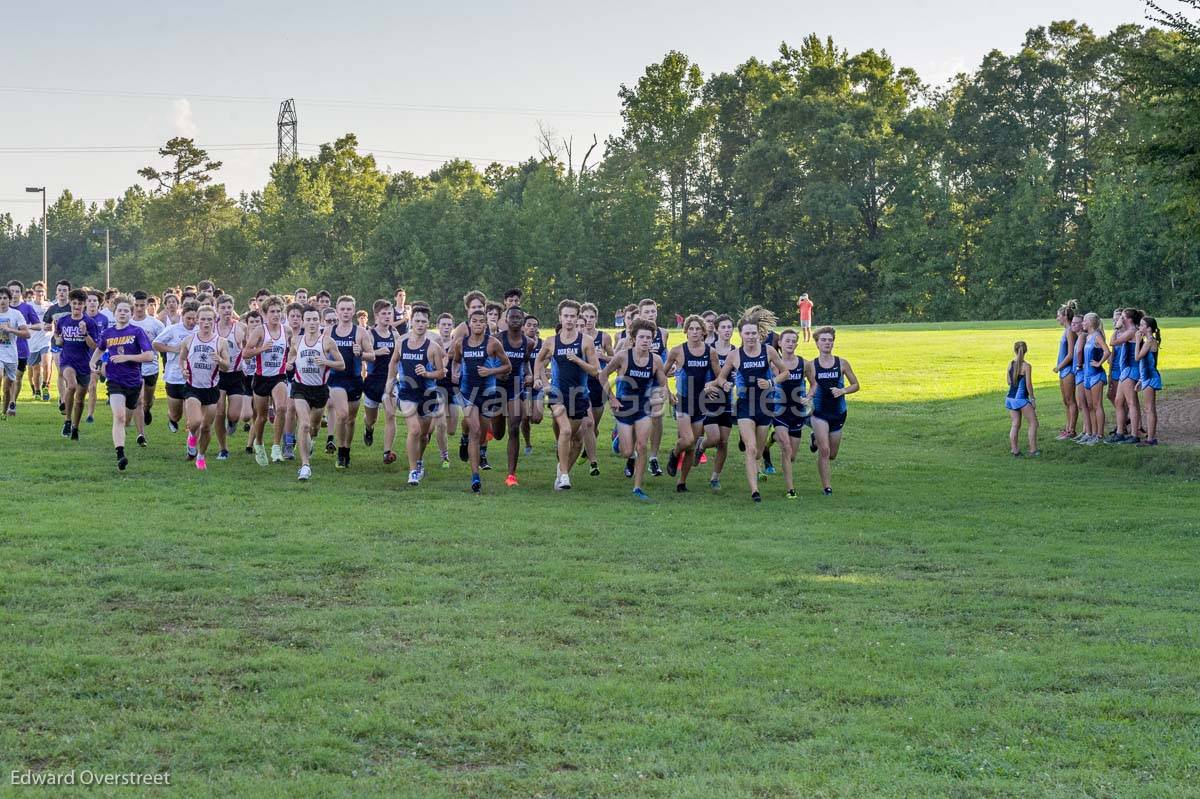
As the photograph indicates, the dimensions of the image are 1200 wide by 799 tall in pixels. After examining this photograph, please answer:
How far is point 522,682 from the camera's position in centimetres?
727

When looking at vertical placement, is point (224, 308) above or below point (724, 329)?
above

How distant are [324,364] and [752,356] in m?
5.00

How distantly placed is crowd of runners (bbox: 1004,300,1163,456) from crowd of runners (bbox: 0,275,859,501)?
4.23 meters

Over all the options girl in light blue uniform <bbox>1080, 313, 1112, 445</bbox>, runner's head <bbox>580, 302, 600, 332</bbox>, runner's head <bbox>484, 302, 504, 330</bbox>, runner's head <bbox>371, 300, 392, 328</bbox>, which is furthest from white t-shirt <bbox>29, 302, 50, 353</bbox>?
girl in light blue uniform <bbox>1080, 313, 1112, 445</bbox>

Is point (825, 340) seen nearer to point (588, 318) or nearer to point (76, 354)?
point (588, 318)

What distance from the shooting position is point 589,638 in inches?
325

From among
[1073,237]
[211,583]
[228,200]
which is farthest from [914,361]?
[228,200]

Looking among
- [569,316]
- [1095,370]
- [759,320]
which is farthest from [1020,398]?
[569,316]

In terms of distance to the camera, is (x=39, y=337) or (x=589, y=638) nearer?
(x=589, y=638)

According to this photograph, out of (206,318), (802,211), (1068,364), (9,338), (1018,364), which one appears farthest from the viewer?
(802,211)

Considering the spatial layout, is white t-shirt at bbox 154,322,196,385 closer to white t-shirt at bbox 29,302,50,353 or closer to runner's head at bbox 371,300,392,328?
runner's head at bbox 371,300,392,328

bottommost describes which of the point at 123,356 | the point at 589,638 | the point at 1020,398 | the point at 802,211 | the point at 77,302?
the point at 589,638

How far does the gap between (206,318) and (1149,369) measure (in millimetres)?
12885

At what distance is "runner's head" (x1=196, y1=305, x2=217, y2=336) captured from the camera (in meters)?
15.5
